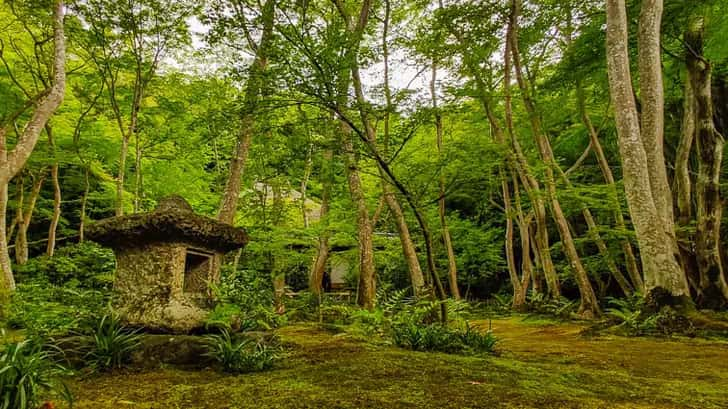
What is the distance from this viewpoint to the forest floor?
7.68 feet

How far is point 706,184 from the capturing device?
20.7ft

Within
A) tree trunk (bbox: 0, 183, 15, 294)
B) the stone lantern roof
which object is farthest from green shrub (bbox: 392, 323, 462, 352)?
tree trunk (bbox: 0, 183, 15, 294)

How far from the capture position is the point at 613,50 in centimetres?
575

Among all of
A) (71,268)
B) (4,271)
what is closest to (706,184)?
(4,271)

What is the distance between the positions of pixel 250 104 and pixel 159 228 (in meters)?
1.39

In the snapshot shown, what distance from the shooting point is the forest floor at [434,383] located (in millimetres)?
2342

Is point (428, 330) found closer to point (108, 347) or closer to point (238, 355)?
point (238, 355)

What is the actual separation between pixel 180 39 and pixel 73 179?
7.09 metres

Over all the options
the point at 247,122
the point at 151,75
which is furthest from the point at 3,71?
the point at 247,122

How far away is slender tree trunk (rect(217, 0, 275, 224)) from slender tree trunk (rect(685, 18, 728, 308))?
20.9 feet

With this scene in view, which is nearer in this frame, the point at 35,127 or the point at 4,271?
the point at 35,127

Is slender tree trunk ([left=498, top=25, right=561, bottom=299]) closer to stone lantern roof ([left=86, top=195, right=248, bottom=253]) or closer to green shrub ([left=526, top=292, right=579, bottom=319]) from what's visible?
green shrub ([left=526, top=292, right=579, bottom=319])

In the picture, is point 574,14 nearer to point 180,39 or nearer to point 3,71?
point 180,39

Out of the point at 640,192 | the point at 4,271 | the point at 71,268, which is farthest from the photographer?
the point at 71,268
